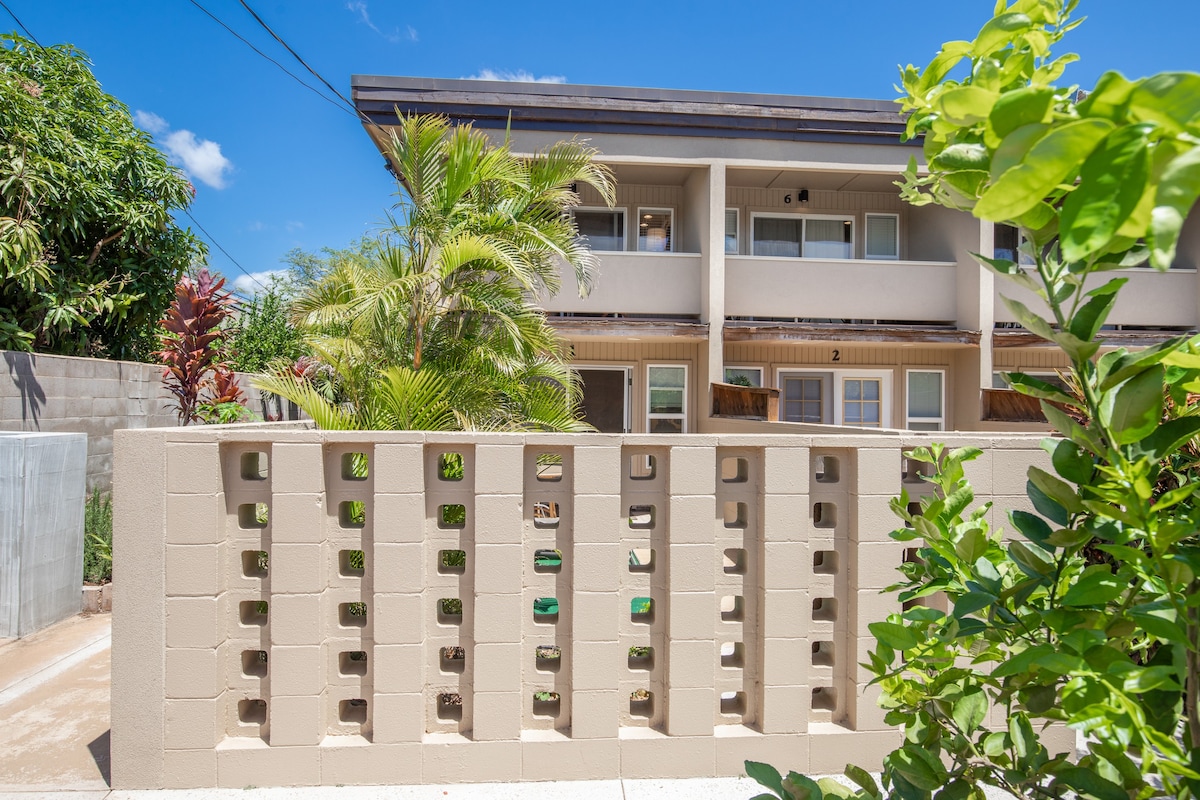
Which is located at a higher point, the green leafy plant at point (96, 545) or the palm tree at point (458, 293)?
the palm tree at point (458, 293)

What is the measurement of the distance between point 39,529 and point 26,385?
4.63 ft

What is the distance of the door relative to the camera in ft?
34.4

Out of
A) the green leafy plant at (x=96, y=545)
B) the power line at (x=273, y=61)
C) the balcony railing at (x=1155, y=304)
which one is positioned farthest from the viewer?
the balcony railing at (x=1155, y=304)

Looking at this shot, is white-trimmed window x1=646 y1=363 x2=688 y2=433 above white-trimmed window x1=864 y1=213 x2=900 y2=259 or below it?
below

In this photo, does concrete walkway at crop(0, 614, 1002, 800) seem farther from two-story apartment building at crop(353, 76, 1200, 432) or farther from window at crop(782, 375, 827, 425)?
window at crop(782, 375, 827, 425)

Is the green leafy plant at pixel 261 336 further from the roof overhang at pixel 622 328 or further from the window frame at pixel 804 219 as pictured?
the window frame at pixel 804 219

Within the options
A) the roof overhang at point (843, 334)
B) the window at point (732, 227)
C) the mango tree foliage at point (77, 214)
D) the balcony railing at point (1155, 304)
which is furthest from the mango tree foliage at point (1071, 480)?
the balcony railing at point (1155, 304)

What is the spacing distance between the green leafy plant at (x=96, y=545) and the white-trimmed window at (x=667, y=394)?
7040mm

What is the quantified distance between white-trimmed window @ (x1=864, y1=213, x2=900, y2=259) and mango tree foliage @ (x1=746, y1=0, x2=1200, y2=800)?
1120 centimetres

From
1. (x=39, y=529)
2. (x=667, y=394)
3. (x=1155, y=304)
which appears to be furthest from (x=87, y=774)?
(x=1155, y=304)

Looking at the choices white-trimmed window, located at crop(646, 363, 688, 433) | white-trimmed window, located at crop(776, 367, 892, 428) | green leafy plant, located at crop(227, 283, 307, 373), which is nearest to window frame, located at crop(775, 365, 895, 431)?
white-trimmed window, located at crop(776, 367, 892, 428)

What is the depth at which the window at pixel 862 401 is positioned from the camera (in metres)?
10.9

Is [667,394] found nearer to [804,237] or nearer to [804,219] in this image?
[804,237]

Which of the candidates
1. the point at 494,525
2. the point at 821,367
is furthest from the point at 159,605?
the point at 821,367
